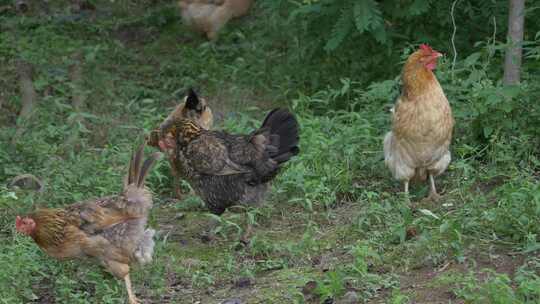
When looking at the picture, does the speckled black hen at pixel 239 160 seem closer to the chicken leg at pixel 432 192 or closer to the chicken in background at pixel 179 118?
the chicken in background at pixel 179 118

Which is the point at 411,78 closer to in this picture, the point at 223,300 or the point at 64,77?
the point at 223,300

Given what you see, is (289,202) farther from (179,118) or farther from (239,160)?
(179,118)

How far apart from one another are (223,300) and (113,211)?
3.17 feet

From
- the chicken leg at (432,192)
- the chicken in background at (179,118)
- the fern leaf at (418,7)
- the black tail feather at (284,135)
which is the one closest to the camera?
the black tail feather at (284,135)

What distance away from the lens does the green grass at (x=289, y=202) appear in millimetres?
6258

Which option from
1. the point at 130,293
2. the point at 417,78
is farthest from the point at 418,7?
the point at 130,293

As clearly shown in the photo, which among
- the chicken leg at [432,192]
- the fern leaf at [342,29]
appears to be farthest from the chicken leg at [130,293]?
the fern leaf at [342,29]

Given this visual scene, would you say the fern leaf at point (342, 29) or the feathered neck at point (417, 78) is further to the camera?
the fern leaf at point (342, 29)

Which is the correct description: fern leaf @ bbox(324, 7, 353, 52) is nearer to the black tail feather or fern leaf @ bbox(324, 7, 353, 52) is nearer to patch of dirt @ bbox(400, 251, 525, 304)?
the black tail feather

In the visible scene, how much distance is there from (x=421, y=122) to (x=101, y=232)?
8.59ft

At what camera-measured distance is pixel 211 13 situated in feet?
41.6

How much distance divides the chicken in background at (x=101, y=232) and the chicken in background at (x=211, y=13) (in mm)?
6307

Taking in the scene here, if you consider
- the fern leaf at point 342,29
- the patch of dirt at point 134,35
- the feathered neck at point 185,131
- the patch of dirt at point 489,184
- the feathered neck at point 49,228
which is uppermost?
the fern leaf at point 342,29

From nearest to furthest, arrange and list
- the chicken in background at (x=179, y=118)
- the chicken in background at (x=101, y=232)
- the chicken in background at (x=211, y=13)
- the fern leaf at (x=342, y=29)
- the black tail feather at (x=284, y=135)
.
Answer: the chicken in background at (x=101, y=232)
the black tail feather at (x=284, y=135)
the chicken in background at (x=179, y=118)
the fern leaf at (x=342, y=29)
the chicken in background at (x=211, y=13)
